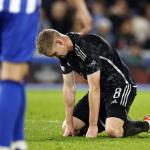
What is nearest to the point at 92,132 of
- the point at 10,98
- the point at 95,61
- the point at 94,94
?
the point at 94,94

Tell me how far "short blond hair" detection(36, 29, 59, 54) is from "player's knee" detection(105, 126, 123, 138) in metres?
1.25

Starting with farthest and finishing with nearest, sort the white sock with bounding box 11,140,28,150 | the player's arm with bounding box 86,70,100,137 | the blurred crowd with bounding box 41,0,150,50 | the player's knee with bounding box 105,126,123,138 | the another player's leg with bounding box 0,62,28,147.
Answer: the blurred crowd with bounding box 41,0,150,50, the player's knee with bounding box 105,126,123,138, the player's arm with bounding box 86,70,100,137, the white sock with bounding box 11,140,28,150, the another player's leg with bounding box 0,62,28,147

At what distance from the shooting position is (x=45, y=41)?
7.81 m

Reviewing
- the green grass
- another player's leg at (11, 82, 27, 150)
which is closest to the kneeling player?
the green grass

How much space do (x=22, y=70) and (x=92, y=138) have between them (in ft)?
10.1

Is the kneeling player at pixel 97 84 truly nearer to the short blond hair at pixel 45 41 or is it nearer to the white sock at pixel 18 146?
the short blond hair at pixel 45 41

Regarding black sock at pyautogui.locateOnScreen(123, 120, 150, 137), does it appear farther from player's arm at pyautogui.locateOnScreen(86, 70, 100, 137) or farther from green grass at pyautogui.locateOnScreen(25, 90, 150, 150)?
player's arm at pyautogui.locateOnScreen(86, 70, 100, 137)

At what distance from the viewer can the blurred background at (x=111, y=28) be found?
19.7m

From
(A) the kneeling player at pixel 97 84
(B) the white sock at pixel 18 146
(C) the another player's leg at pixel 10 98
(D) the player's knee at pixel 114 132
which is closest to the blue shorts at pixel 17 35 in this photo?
(C) the another player's leg at pixel 10 98

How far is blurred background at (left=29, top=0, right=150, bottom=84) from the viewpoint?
1966 cm

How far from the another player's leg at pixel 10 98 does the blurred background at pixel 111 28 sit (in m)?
13.7

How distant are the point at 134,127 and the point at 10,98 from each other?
3549mm

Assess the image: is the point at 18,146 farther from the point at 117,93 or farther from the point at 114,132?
the point at 117,93

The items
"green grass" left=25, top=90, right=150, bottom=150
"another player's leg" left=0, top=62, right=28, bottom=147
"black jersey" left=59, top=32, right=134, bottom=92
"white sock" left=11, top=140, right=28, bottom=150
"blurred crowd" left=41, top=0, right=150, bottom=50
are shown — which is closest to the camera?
"another player's leg" left=0, top=62, right=28, bottom=147
